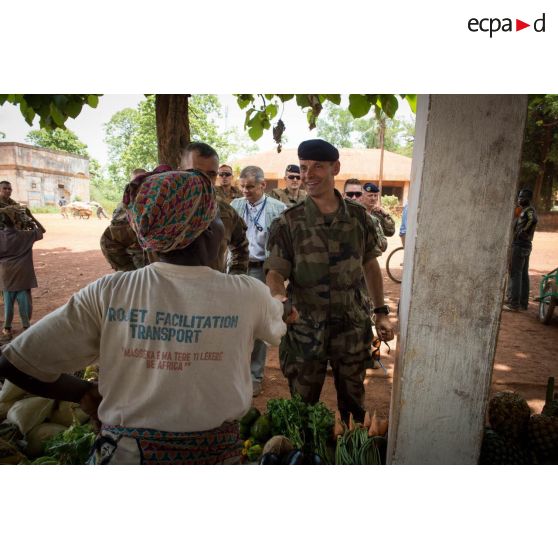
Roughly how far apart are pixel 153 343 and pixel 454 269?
1261 mm

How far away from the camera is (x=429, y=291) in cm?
196

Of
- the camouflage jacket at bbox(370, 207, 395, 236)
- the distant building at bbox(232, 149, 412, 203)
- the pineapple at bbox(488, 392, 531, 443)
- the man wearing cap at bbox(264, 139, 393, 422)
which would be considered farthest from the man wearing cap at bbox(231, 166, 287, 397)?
the distant building at bbox(232, 149, 412, 203)

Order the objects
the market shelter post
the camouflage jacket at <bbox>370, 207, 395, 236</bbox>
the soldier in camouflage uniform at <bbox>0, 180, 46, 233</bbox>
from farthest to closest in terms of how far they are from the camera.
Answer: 1. the soldier in camouflage uniform at <bbox>0, 180, 46, 233</bbox>
2. the camouflage jacket at <bbox>370, 207, 395, 236</bbox>
3. the market shelter post

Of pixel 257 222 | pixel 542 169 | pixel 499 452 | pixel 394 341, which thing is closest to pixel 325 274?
pixel 499 452

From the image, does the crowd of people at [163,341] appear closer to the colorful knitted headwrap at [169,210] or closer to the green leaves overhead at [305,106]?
the colorful knitted headwrap at [169,210]

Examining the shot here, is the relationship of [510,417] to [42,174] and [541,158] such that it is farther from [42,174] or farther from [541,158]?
[42,174]

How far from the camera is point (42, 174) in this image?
87.1ft

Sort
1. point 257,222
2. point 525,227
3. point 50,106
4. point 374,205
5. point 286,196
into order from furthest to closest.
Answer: point 525,227, point 286,196, point 374,205, point 257,222, point 50,106

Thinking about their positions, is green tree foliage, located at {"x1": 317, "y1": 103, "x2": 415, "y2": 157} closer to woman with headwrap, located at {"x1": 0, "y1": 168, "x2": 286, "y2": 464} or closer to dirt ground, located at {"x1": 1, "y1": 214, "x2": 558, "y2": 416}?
dirt ground, located at {"x1": 1, "y1": 214, "x2": 558, "y2": 416}

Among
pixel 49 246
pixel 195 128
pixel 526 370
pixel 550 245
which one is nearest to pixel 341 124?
pixel 195 128

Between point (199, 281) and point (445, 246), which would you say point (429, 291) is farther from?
point (199, 281)

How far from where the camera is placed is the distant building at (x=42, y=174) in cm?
2473

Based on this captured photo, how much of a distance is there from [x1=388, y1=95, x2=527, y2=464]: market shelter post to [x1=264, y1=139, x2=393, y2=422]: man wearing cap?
0.69 m

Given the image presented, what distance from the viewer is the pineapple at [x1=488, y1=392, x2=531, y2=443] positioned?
284cm
